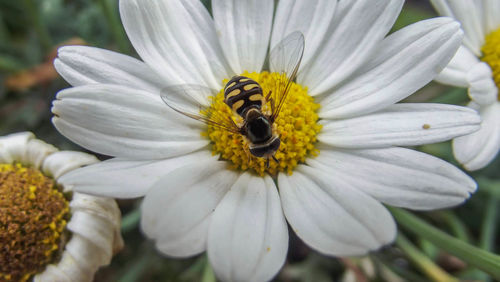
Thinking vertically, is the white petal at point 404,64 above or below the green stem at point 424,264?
above

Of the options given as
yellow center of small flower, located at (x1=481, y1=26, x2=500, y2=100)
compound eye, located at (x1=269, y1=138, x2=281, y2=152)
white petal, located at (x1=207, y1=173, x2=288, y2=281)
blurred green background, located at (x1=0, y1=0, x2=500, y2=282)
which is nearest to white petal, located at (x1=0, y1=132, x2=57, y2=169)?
blurred green background, located at (x1=0, y1=0, x2=500, y2=282)

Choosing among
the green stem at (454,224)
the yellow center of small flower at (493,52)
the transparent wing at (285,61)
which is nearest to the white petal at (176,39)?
the transparent wing at (285,61)

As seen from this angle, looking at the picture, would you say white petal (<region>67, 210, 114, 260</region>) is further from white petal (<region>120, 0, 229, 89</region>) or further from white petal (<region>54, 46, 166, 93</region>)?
white petal (<region>120, 0, 229, 89</region>)

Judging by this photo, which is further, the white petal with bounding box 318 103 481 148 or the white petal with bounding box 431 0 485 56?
the white petal with bounding box 431 0 485 56

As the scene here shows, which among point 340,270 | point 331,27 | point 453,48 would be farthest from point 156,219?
point 340,270

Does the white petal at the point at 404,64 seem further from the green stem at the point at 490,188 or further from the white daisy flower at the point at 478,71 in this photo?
the green stem at the point at 490,188

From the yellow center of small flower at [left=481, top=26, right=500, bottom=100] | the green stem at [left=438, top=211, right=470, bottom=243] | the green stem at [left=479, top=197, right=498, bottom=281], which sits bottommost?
the green stem at [left=438, top=211, right=470, bottom=243]
